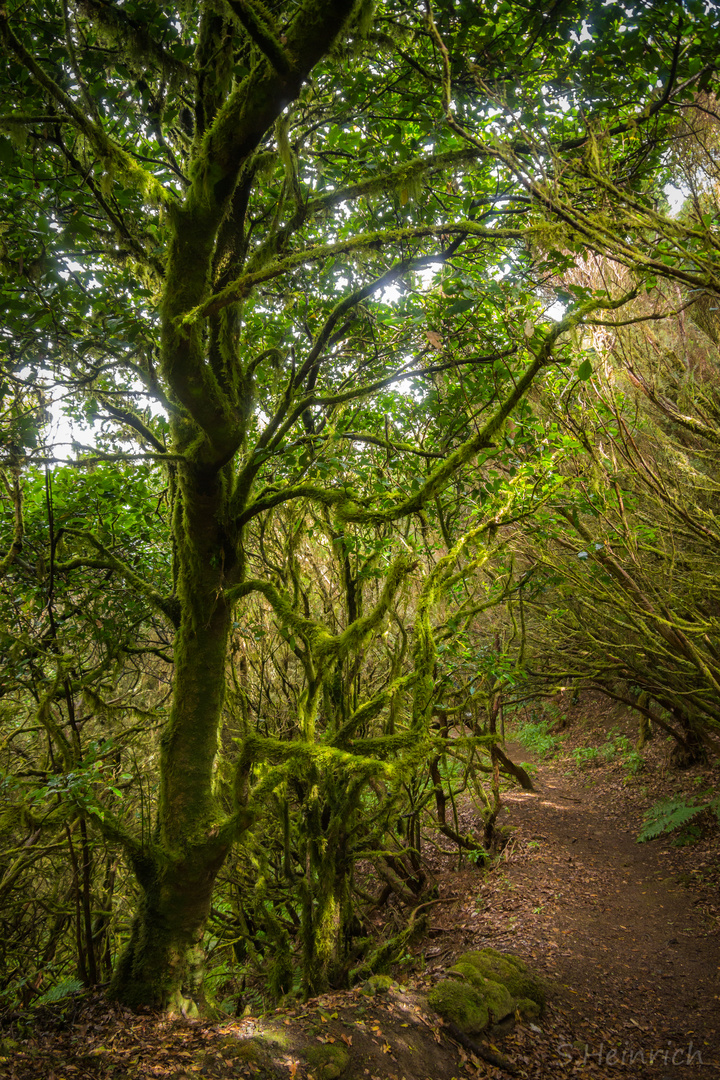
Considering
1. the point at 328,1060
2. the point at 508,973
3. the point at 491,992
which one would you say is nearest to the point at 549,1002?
the point at 508,973

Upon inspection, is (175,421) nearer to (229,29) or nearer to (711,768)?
(229,29)

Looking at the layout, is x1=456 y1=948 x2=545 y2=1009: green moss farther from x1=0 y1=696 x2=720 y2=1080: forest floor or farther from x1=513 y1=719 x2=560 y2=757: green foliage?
x1=513 y1=719 x2=560 y2=757: green foliage

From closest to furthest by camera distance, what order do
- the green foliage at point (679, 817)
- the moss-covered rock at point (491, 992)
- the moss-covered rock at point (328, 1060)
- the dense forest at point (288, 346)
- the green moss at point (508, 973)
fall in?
the dense forest at point (288, 346) → the moss-covered rock at point (328, 1060) → the moss-covered rock at point (491, 992) → the green moss at point (508, 973) → the green foliage at point (679, 817)

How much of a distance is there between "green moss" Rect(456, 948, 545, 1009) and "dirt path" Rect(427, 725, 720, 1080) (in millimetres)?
213

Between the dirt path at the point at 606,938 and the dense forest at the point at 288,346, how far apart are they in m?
1.60

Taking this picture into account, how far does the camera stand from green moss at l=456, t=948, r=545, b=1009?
16.4 ft

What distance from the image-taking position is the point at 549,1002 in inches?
197

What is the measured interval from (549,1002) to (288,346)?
7360mm

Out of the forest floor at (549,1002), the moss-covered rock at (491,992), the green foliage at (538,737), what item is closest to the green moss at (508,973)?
the moss-covered rock at (491,992)

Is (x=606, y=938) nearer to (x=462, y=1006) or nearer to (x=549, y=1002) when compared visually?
(x=549, y=1002)

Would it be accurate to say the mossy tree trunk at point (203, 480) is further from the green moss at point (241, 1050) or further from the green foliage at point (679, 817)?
the green foliage at point (679, 817)

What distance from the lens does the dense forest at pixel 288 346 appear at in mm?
3133

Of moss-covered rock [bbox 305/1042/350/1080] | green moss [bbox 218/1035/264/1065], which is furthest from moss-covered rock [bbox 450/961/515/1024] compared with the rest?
green moss [bbox 218/1035/264/1065]

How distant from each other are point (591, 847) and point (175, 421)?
32.0 ft
